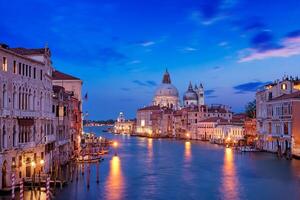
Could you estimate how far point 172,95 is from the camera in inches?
4830

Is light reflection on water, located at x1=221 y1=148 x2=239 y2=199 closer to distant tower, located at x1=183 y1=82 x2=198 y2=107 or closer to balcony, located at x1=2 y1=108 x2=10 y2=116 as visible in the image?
balcony, located at x1=2 y1=108 x2=10 y2=116

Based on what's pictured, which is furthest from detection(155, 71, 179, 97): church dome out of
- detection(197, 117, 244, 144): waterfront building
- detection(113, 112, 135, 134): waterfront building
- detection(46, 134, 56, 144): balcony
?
detection(46, 134, 56, 144): balcony

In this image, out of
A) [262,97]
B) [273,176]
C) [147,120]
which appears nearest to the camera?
[273,176]

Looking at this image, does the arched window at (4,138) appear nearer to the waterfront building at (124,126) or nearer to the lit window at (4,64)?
the lit window at (4,64)

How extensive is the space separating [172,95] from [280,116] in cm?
8480

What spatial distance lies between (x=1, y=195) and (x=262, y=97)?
3089cm

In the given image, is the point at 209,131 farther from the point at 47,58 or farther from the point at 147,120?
the point at 47,58

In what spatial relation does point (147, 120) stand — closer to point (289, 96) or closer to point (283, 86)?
point (283, 86)

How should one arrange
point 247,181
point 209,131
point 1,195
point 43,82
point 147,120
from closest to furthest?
point 1,195 → point 43,82 → point 247,181 → point 209,131 → point 147,120

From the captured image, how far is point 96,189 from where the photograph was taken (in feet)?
68.3

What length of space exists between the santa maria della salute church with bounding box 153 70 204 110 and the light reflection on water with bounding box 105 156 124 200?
83.8 meters

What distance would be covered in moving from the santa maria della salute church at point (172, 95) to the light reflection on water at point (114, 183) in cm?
8381

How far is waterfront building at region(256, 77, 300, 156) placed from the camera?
35.4m

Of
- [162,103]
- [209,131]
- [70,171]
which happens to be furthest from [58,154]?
[162,103]
